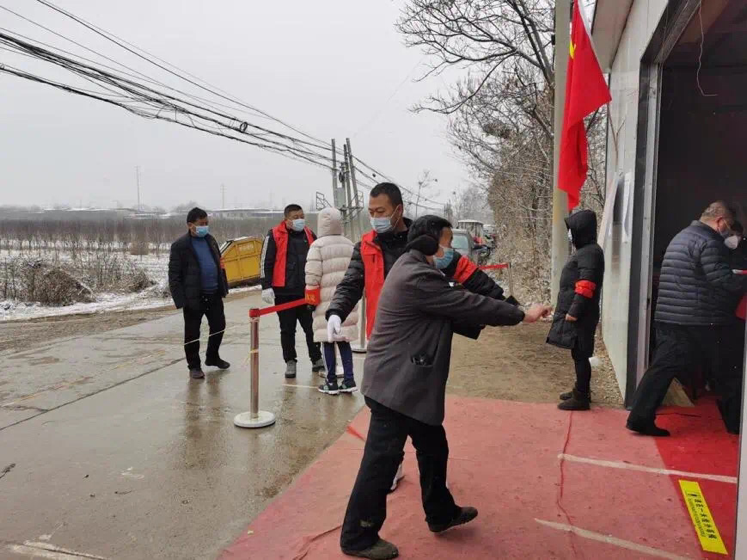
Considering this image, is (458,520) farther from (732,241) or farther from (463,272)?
(732,241)

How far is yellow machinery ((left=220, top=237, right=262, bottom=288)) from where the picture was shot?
1764cm

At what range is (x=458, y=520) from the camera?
2721mm

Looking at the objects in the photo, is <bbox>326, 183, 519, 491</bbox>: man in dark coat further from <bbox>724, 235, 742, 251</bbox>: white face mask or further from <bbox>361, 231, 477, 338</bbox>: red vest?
<bbox>724, 235, 742, 251</bbox>: white face mask

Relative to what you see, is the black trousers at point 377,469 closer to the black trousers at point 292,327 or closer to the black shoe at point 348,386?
the black shoe at point 348,386

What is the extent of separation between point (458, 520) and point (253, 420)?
2089 mm

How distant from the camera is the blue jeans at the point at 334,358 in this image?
4.89 metres

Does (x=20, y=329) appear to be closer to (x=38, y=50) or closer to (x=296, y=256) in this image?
(x=38, y=50)

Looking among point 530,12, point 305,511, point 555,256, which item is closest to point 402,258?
point 305,511

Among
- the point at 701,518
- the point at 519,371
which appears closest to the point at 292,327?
the point at 519,371

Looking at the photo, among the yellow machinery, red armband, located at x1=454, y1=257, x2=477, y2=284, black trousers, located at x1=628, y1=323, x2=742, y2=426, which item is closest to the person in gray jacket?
red armband, located at x1=454, y1=257, x2=477, y2=284

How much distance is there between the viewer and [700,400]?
15.6 ft

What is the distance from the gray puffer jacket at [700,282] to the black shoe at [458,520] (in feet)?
6.85

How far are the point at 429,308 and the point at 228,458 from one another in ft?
6.83

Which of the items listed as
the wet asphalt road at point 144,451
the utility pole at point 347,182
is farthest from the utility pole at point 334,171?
the wet asphalt road at point 144,451
